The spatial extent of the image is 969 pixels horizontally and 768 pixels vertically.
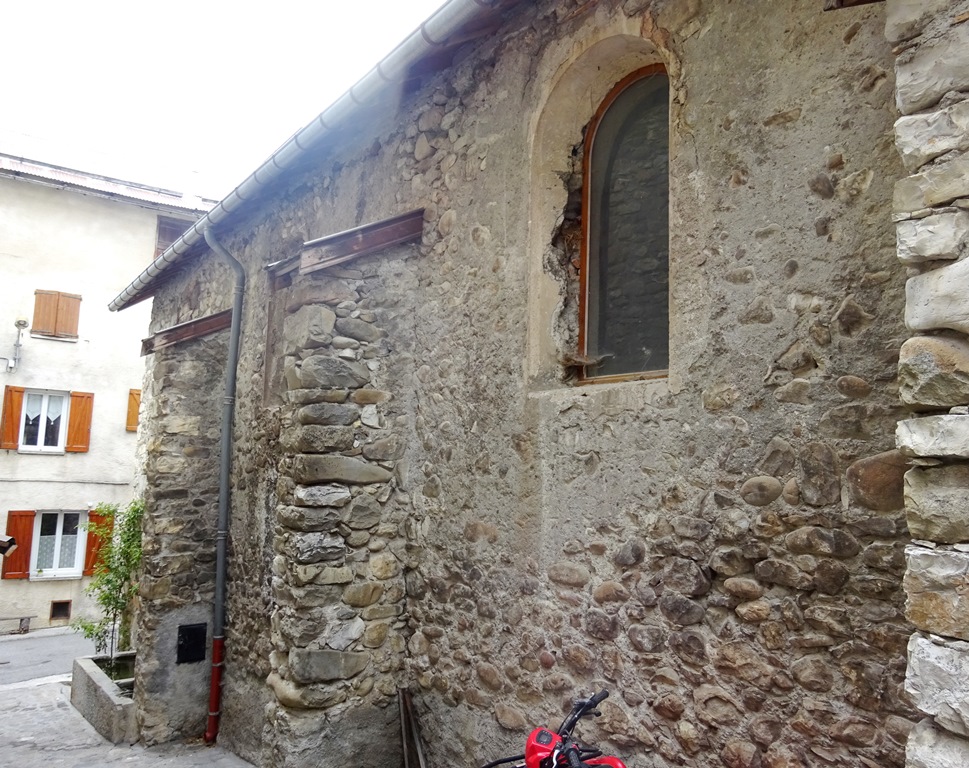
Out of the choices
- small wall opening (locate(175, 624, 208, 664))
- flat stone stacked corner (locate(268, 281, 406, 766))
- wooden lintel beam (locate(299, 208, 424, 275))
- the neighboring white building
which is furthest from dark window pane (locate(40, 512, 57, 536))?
wooden lintel beam (locate(299, 208, 424, 275))

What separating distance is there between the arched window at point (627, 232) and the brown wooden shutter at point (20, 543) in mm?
14249

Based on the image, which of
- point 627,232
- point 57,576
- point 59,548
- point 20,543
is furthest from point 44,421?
point 627,232

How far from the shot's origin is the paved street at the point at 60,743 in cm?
612

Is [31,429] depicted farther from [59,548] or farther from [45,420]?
[59,548]

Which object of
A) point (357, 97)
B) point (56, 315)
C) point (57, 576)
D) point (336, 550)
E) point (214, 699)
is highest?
point (56, 315)

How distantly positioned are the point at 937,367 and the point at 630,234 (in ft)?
6.59

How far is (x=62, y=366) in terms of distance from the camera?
1519 cm

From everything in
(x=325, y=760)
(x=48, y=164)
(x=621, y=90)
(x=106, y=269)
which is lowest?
(x=325, y=760)

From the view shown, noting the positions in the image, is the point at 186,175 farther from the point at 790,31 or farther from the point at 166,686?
the point at 790,31

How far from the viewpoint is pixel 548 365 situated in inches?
148

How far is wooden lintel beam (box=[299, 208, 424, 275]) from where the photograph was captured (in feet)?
14.8

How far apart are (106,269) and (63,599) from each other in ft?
21.5

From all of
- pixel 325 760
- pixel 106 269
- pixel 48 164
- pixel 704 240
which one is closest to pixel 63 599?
pixel 106 269

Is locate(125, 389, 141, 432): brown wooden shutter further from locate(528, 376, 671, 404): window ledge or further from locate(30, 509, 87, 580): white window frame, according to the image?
locate(528, 376, 671, 404): window ledge
